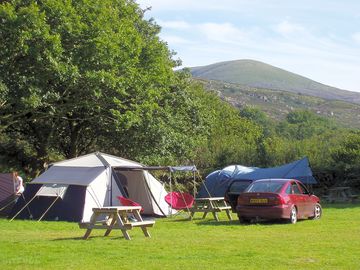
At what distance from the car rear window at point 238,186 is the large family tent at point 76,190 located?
3.09 meters

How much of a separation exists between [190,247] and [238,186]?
38.3ft

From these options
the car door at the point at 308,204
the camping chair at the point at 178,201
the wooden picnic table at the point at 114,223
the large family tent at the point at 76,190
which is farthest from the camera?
the camping chair at the point at 178,201

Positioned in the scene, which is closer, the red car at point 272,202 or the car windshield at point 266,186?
the red car at point 272,202

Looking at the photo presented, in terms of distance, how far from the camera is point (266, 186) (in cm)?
1766

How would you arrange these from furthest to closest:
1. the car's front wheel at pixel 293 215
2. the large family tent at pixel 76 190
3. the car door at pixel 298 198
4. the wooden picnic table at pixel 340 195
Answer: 1. the wooden picnic table at pixel 340 195
2. the large family tent at pixel 76 190
3. the car door at pixel 298 198
4. the car's front wheel at pixel 293 215

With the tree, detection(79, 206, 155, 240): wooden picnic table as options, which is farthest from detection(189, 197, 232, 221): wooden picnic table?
the tree

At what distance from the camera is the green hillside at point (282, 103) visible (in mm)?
122750

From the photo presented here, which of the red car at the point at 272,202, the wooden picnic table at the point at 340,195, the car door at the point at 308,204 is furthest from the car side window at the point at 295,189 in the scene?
the wooden picnic table at the point at 340,195

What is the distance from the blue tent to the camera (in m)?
26.3

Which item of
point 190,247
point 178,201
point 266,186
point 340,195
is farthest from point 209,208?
point 340,195

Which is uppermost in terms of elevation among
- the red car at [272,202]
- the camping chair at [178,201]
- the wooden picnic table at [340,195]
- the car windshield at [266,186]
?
the car windshield at [266,186]

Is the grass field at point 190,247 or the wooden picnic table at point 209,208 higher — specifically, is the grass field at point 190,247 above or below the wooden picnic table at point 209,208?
above

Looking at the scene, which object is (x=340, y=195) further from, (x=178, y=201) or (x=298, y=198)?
(x=298, y=198)

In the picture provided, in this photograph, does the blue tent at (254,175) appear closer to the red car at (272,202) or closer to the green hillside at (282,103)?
the red car at (272,202)
